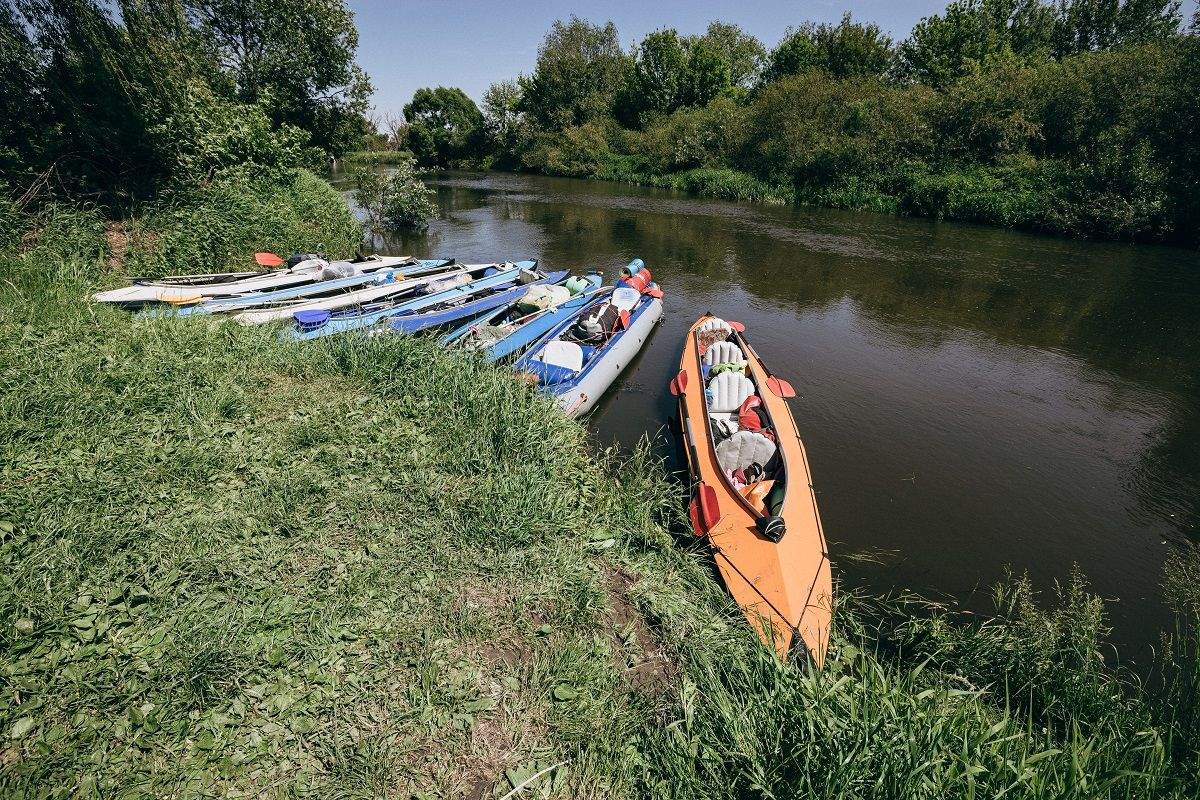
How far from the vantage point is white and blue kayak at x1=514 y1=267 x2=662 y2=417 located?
7559mm

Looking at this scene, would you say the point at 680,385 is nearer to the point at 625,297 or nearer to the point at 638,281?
the point at 625,297

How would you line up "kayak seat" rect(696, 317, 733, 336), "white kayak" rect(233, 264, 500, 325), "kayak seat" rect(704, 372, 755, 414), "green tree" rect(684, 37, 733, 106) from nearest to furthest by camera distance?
1. "kayak seat" rect(704, 372, 755, 414)
2. "white kayak" rect(233, 264, 500, 325)
3. "kayak seat" rect(696, 317, 733, 336)
4. "green tree" rect(684, 37, 733, 106)

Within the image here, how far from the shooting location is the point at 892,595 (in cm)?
507

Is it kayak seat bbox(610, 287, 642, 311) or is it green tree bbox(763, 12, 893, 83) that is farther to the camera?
green tree bbox(763, 12, 893, 83)

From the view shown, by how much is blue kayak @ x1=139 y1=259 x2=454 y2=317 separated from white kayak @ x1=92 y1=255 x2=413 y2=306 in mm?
164

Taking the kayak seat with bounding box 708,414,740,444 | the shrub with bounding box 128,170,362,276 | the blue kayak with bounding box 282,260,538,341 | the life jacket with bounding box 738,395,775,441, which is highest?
the shrub with bounding box 128,170,362,276

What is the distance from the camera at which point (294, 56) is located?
58.7ft

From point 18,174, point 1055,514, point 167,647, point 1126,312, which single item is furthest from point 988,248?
point 18,174

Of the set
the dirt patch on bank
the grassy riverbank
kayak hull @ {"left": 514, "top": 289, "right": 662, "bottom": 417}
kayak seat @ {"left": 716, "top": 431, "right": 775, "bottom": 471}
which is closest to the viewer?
the grassy riverbank

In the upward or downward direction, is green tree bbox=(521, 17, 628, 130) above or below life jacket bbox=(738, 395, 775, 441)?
above

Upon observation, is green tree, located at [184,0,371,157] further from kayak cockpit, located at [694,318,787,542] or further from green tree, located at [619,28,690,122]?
green tree, located at [619,28,690,122]

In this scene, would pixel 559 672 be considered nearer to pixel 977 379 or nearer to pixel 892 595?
pixel 892 595

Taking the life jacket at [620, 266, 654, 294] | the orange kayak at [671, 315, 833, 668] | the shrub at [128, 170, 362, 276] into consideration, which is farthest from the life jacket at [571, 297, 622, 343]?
the shrub at [128, 170, 362, 276]

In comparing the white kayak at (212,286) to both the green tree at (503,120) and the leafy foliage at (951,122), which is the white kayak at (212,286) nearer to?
the leafy foliage at (951,122)
